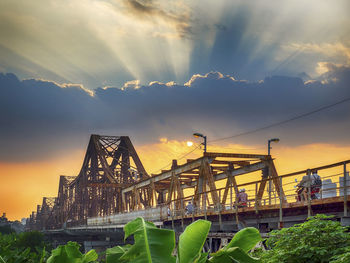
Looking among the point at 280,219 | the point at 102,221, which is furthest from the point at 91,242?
the point at 280,219

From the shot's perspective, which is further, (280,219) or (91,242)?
(91,242)

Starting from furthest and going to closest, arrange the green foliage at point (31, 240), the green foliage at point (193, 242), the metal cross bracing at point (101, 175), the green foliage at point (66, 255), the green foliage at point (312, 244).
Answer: the metal cross bracing at point (101, 175) < the green foliage at point (31, 240) < the green foliage at point (312, 244) < the green foliage at point (66, 255) < the green foliage at point (193, 242)

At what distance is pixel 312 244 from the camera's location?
8852mm

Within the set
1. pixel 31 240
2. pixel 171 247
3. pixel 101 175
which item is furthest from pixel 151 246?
pixel 101 175

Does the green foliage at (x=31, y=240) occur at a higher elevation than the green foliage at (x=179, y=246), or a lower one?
lower

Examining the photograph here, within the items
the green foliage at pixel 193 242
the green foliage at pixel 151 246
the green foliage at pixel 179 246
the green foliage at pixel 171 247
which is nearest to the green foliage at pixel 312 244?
the green foliage at pixel 179 246

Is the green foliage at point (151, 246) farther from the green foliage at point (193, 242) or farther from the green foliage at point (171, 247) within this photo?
the green foliage at point (193, 242)

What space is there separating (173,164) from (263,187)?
9.73 metres

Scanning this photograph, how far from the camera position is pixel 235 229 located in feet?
74.6

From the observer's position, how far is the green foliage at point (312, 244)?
8344mm

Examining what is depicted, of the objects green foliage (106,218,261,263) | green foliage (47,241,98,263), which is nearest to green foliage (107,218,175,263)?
green foliage (106,218,261,263)

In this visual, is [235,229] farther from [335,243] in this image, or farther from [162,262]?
[162,262]

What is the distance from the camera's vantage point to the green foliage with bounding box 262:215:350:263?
8344 mm

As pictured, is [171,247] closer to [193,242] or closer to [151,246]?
[151,246]
